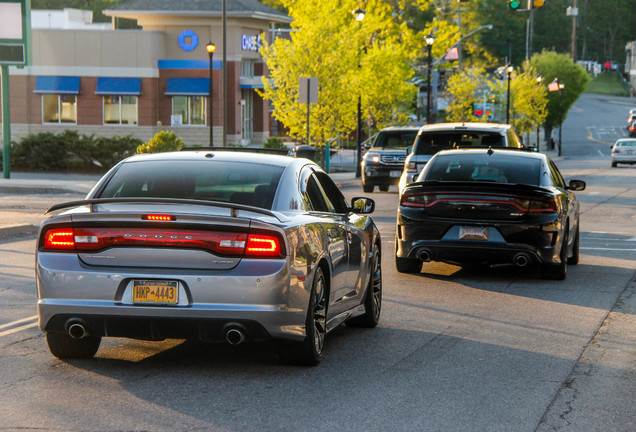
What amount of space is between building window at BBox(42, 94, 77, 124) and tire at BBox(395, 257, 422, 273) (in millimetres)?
48850

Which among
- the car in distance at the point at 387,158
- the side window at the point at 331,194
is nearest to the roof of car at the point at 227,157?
the side window at the point at 331,194

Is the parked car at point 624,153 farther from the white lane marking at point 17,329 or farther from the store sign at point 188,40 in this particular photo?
the white lane marking at point 17,329

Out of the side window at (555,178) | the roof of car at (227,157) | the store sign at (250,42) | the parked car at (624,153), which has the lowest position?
the parked car at (624,153)

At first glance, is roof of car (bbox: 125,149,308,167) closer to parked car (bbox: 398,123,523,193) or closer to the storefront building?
parked car (bbox: 398,123,523,193)

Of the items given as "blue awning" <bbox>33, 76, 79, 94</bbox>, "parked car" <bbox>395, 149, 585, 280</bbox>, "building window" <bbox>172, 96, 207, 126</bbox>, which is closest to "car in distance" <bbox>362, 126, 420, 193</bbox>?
"parked car" <bbox>395, 149, 585, 280</bbox>

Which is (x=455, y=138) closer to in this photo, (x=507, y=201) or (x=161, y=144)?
(x=507, y=201)

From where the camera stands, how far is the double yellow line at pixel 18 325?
9.45 metres

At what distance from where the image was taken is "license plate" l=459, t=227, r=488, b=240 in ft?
43.1

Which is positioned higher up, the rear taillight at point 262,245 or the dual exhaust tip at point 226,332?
the rear taillight at point 262,245

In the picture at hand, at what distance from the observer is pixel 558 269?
13.5 meters

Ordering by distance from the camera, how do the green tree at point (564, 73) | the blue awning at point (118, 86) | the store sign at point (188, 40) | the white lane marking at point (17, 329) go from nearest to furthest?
the white lane marking at point (17, 329) < the blue awning at point (118, 86) < the store sign at point (188, 40) < the green tree at point (564, 73)

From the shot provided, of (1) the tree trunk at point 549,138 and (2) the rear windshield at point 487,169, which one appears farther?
(1) the tree trunk at point 549,138

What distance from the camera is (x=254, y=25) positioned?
61.6m

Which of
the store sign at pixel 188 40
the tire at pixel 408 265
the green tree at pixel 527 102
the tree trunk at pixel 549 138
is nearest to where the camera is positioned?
the tire at pixel 408 265
